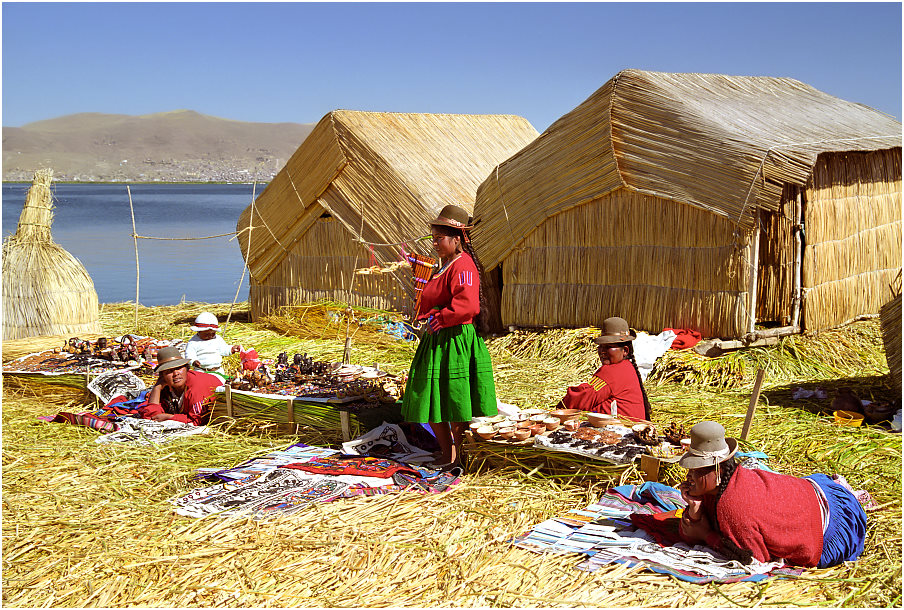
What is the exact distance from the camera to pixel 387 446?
578cm

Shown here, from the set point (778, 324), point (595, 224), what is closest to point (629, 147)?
point (595, 224)

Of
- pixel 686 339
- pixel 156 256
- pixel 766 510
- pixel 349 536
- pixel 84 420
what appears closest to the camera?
pixel 766 510

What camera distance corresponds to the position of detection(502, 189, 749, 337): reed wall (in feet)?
26.0

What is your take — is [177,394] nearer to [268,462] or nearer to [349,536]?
[268,462]

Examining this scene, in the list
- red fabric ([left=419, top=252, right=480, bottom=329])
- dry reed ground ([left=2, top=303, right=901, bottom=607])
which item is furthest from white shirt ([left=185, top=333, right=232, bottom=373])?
red fabric ([left=419, top=252, right=480, bottom=329])

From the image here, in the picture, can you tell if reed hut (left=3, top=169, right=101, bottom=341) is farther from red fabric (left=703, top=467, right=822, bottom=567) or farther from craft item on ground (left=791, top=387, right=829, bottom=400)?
red fabric (left=703, top=467, right=822, bottom=567)

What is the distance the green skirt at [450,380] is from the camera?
5273mm

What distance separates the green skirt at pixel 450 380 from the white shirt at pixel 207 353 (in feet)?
8.20

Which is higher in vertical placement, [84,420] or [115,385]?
[115,385]

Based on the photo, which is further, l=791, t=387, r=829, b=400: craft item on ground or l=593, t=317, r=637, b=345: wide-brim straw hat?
l=791, t=387, r=829, b=400: craft item on ground

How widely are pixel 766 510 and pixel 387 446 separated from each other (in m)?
2.65

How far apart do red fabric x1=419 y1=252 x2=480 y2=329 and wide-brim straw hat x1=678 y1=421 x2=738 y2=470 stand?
174 cm

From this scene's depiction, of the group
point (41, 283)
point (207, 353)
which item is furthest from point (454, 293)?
point (41, 283)

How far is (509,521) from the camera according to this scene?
4.53 metres
